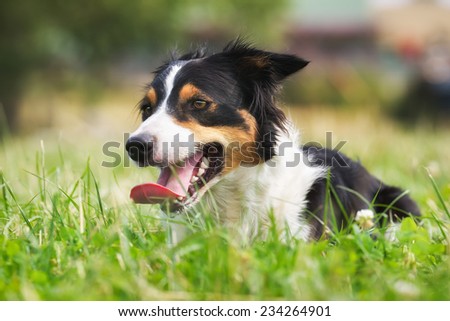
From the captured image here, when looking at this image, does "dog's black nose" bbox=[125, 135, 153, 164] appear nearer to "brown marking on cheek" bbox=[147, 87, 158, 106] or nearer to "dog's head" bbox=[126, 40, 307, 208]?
"dog's head" bbox=[126, 40, 307, 208]

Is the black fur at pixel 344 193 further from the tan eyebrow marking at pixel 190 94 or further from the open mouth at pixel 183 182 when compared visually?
the tan eyebrow marking at pixel 190 94

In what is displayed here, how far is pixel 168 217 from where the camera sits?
3.27 meters

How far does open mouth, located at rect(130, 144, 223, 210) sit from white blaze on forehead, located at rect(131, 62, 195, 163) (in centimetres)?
Answer: 7

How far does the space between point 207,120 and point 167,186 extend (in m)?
0.45

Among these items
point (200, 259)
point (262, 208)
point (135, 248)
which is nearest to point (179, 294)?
point (200, 259)

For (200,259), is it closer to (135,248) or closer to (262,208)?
(135,248)

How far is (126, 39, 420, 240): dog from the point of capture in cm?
351

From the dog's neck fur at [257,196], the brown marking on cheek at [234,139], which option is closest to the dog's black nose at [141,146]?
the brown marking on cheek at [234,139]

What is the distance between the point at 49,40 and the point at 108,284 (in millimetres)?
16349

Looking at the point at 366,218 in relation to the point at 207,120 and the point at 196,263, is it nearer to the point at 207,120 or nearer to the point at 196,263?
the point at 196,263

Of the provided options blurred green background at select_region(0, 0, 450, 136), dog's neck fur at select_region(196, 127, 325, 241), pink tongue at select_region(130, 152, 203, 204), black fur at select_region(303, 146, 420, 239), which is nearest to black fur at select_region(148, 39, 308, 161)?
dog's neck fur at select_region(196, 127, 325, 241)

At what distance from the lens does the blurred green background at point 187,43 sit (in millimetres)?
16328

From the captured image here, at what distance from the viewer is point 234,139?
147 inches

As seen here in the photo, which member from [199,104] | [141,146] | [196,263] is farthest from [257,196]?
[196,263]
